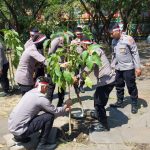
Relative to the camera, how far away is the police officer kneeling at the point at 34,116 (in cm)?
648

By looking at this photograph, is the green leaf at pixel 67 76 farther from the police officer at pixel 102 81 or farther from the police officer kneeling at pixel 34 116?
the police officer at pixel 102 81

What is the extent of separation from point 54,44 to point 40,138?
7.42 feet

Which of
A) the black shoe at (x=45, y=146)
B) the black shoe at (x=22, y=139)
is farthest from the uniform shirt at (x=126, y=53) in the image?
the black shoe at (x=22, y=139)

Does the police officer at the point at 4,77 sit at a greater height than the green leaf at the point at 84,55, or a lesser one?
lesser

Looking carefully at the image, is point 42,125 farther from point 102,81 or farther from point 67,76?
point 102,81

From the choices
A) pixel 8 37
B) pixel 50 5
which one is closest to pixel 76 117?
pixel 8 37

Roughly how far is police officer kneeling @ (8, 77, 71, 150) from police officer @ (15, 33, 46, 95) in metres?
1.15

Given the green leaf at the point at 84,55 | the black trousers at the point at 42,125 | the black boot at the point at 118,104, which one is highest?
the green leaf at the point at 84,55

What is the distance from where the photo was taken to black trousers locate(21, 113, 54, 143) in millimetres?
6508

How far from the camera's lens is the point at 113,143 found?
6859mm

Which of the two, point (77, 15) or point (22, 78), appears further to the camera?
point (77, 15)

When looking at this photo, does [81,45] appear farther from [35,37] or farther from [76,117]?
[76,117]

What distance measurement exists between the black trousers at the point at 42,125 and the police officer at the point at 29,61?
1348 mm

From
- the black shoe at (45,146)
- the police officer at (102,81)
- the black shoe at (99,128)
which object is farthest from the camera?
the black shoe at (99,128)
